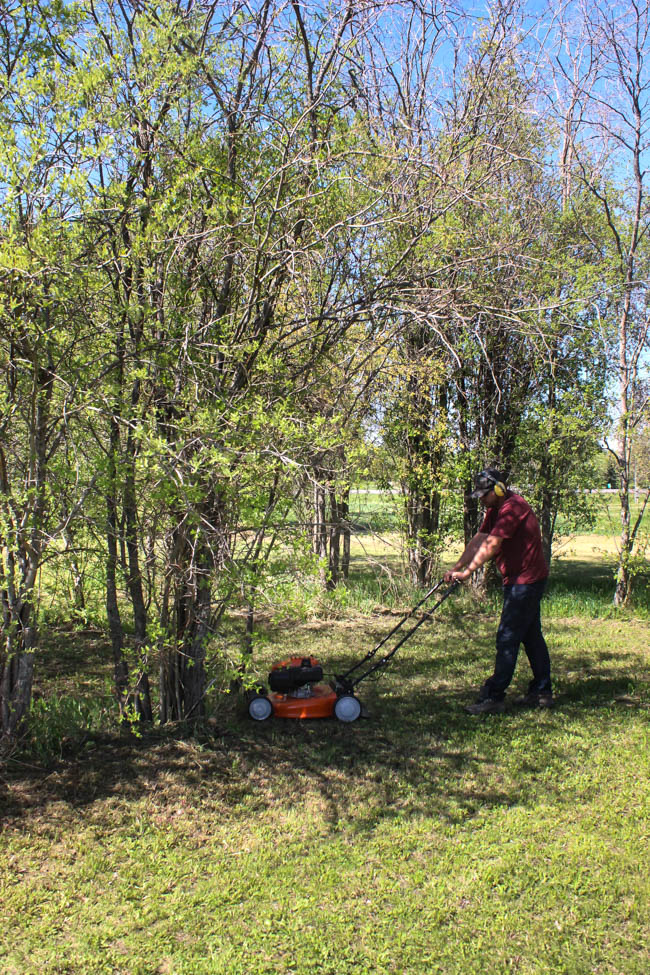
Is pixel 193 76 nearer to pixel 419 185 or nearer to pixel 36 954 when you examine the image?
pixel 419 185

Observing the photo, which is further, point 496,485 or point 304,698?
point 496,485

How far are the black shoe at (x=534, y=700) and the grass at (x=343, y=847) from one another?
11cm

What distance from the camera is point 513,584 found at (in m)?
5.17

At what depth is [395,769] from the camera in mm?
4145

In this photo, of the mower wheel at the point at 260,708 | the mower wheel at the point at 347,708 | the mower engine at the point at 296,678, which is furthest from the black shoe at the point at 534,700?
the mower wheel at the point at 260,708

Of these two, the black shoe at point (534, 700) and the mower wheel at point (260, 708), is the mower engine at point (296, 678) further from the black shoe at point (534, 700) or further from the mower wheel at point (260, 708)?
the black shoe at point (534, 700)

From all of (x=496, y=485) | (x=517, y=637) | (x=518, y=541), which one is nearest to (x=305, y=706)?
(x=517, y=637)

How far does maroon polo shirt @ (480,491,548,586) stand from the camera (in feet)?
16.7

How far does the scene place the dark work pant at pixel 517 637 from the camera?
508cm

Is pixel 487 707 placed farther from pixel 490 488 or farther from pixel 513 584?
pixel 490 488

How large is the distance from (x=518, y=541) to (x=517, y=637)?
0.70m

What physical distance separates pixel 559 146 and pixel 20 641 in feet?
27.4

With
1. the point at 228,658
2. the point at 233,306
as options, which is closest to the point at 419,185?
the point at 233,306

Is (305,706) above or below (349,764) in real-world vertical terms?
above
